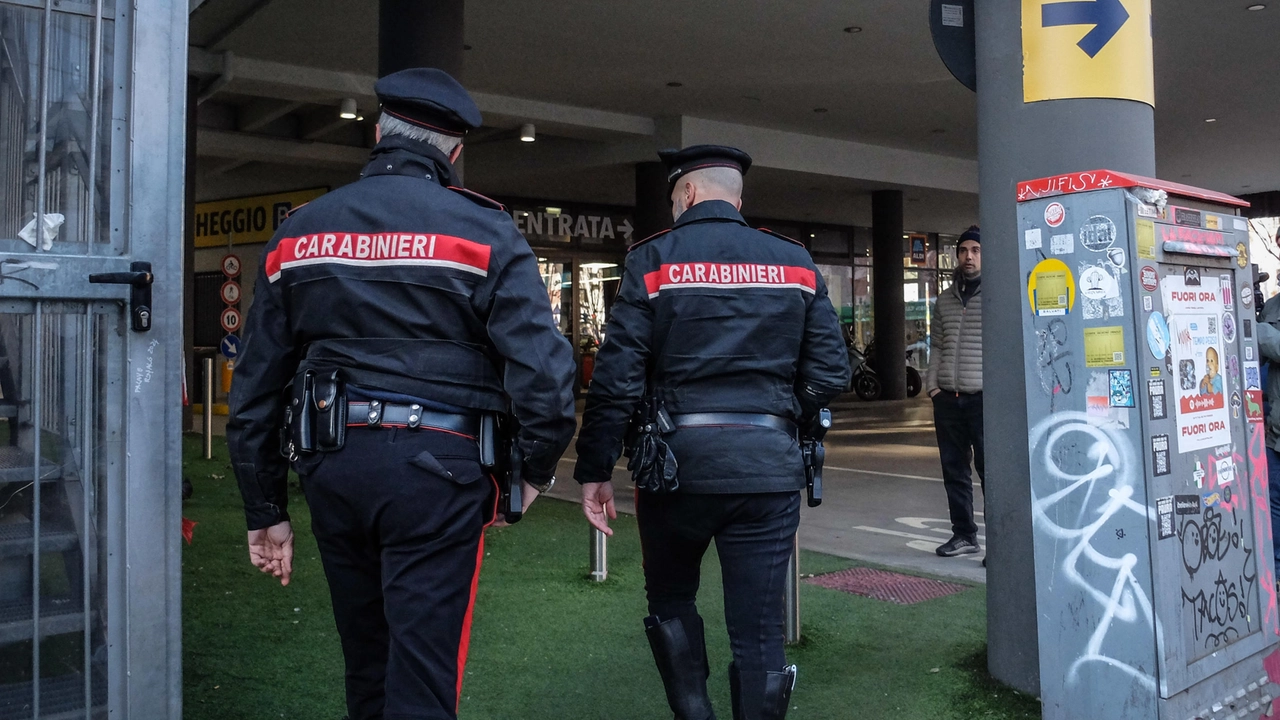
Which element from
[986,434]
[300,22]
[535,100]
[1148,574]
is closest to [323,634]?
[986,434]

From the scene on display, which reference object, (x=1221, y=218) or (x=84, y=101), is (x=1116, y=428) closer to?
(x=1221, y=218)

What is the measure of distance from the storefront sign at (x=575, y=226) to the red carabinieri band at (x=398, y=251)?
1842cm

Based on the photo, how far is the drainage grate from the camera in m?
5.58

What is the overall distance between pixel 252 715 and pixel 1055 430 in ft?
9.47

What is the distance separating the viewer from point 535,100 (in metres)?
14.8

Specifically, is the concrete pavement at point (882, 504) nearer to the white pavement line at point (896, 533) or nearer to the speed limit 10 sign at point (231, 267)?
the white pavement line at point (896, 533)

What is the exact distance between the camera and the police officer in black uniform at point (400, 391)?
2.41 metres

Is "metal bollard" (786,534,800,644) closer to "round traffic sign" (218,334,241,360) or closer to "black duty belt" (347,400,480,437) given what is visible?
"black duty belt" (347,400,480,437)

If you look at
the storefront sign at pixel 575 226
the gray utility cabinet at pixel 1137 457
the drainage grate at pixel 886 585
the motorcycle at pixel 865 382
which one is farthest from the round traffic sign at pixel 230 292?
the gray utility cabinet at pixel 1137 457

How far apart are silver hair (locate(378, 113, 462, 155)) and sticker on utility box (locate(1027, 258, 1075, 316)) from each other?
1.91 meters

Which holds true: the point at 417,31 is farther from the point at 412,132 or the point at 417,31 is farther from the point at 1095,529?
the point at 1095,529

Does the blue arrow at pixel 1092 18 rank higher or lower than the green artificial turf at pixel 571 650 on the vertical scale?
higher

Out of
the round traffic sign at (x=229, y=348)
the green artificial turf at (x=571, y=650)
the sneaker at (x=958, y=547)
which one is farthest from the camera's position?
the round traffic sign at (x=229, y=348)

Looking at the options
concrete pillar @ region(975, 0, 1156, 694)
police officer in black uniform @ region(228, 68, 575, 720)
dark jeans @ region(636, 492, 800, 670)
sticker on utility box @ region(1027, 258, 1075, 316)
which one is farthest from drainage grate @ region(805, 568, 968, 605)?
police officer in black uniform @ region(228, 68, 575, 720)
